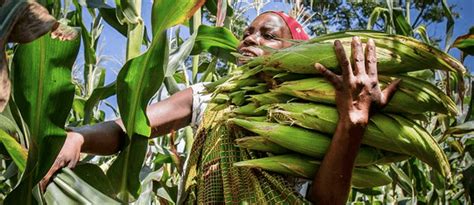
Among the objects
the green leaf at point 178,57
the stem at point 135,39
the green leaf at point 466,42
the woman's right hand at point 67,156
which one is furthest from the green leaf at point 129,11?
the green leaf at point 466,42

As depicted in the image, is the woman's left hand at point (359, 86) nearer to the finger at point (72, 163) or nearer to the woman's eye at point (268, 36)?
the woman's eye at point (268, 36)

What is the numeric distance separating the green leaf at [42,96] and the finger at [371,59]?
584 millimetres

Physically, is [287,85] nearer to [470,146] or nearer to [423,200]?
[470,146]

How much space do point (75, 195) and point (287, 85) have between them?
0.49 meters

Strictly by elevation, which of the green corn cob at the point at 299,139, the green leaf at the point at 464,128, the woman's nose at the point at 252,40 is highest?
the woman's nose at the point at 252,40

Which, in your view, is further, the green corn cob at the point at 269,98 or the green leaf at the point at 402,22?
the green leaf at the point at 402,22

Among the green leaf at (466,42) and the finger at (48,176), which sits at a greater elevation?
the green leaf at (466,42)

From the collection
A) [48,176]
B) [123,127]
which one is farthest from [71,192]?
[123,127]

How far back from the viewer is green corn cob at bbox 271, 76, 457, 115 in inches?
53.1

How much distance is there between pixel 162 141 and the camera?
305cm

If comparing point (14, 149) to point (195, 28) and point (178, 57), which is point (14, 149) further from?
point (195, 28)

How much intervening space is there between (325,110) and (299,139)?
0.08 meters

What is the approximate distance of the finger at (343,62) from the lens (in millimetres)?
1347

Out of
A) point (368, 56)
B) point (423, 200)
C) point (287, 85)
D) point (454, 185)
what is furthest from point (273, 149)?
point (454, 185)
